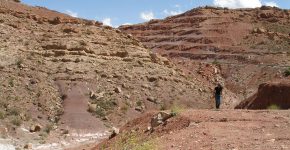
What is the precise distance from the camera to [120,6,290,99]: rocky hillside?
1967 inches

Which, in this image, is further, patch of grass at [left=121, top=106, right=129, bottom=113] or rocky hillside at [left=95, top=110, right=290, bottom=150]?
patch of grass at [left=121, top=106, right=129, bottom=113]

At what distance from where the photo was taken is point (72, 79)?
29.7 metres

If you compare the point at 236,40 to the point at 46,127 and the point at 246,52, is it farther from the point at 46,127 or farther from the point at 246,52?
the point at 46,127

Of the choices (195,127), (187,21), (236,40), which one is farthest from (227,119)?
(187,21)

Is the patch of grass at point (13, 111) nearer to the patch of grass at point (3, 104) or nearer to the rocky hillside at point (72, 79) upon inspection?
the rocky hillside at point (72, 79)

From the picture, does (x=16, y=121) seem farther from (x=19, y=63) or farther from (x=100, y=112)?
(x=19, y=63)

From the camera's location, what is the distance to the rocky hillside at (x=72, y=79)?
2612 cm

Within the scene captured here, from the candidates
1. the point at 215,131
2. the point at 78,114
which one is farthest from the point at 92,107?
the point at 215,131

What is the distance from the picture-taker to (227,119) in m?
13.9

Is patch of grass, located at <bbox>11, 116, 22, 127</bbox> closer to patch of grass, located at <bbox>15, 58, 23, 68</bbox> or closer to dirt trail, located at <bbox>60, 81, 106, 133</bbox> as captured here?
dirt trail, located at <bbox>60, 81, 106, 133</bbox>

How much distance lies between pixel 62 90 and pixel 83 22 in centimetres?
776

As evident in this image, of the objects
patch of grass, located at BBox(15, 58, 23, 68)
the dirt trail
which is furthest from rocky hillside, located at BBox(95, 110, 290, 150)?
patch of grass, located at BBox(15, 58, 23, 68)

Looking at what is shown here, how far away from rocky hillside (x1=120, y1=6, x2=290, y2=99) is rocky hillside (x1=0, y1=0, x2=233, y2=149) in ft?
32.3

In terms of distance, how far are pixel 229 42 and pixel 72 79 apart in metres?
37.5
